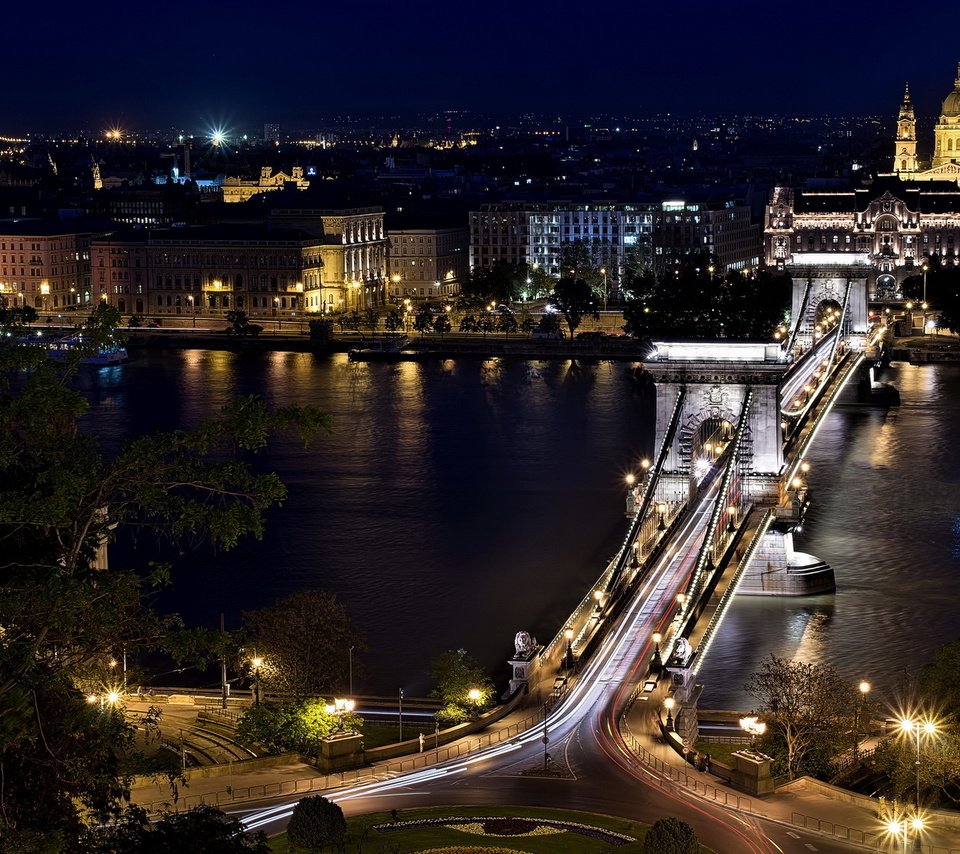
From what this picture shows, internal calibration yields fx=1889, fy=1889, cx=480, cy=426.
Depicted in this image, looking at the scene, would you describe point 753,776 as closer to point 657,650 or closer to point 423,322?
point 657,650

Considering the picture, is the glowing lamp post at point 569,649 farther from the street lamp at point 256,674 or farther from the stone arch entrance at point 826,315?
the stone arch entrance at point 826,315

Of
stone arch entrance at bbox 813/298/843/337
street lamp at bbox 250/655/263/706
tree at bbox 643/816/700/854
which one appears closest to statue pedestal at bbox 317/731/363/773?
street lamp at bbox 250/655/263/706

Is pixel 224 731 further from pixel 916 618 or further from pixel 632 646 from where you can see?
pixel 916 618

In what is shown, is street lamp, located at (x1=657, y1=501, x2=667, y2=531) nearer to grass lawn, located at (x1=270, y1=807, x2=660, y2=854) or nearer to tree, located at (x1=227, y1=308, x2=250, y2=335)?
grass lawn, located at (x1=270, y1=807, x2=660, y2=854)

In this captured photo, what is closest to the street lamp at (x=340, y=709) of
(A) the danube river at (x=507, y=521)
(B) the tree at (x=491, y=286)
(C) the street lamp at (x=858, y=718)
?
(A) the danube river at (x=507, y=521)

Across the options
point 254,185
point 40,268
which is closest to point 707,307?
point 40,268

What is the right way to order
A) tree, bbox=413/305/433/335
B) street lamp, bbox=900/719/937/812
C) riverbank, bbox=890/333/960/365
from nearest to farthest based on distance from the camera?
1. street lamp, bbox=900/719/937/812
2. riverbank, bbox=890/333/960/365
3. tree, bbox=413/305/433/335
